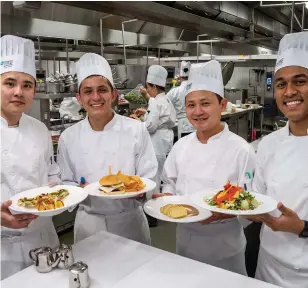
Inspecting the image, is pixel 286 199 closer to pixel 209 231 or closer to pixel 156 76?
pixel 209 231

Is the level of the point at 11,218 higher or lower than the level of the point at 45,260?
higher

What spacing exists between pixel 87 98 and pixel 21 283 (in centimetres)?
100

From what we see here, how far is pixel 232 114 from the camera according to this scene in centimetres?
620

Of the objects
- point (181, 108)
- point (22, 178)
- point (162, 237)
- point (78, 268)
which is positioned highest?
point (181, 108)

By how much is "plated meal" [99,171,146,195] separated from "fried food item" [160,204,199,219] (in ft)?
0.53

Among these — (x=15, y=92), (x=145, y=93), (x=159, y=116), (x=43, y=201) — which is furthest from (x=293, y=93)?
(x=145, y=93)

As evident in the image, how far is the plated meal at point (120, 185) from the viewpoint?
5.32 feet

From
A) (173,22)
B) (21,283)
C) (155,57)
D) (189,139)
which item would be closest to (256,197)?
(189,139)

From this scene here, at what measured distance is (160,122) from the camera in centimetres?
466

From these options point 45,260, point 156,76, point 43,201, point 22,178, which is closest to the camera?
point 45,260

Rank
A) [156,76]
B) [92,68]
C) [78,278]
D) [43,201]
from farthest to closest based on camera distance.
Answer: [156,76], [92,68], [43,201], [78,278]

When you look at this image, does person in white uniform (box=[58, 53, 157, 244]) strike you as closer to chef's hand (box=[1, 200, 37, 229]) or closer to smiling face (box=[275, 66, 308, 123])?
chef's hand (box=[1, 200, 37, 229])

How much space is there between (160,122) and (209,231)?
2.96m

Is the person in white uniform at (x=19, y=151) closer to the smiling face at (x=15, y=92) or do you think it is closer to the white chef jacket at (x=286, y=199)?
the smiling face at (x=15, y=92)
